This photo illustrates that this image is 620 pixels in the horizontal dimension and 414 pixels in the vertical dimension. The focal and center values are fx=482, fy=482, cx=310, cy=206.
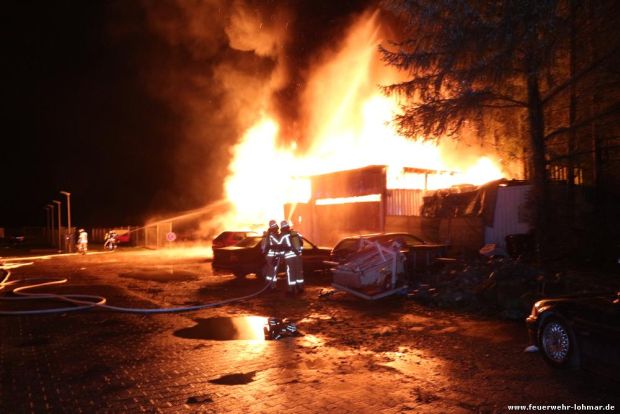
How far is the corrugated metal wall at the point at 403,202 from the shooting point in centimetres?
1878

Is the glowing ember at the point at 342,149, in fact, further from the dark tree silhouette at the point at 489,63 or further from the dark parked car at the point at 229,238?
the dark tree silhouette at the point at 489,63

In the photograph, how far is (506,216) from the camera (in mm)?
14781

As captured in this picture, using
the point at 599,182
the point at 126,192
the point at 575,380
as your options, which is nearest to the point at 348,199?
the point at 599,182

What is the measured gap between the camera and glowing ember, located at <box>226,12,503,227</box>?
2177cm

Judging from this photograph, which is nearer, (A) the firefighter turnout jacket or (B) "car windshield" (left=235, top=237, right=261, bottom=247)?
(A) the firefighter turnout jacket

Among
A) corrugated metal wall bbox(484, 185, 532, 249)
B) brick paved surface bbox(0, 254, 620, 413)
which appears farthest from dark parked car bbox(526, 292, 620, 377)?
corrugated metal wall bbox(484, 185, 532, 249)

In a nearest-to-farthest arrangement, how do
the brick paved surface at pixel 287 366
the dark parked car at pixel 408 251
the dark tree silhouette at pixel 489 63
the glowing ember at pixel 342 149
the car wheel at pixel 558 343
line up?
the brick paved surface at pixel 287 366 < the car wheel at pixel 558 343 < the dark tree silhouette at pixel 489 63 < the dark parked car at pixel 408 251 < the glowing ember at pixel 342 149

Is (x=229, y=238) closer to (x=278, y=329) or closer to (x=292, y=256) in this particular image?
(x=292, y=256)

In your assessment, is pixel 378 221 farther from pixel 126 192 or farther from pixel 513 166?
pixel 126 192

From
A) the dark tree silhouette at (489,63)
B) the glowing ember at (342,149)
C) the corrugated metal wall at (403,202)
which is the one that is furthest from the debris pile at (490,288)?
the glowing ember at (342,149)

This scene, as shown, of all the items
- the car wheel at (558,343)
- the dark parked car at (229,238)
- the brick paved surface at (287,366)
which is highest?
the dark parked car at (229,238)

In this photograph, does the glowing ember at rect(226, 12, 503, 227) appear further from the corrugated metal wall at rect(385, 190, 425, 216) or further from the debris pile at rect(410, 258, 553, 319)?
the debris pile at rect(410, 258, 553, 319)

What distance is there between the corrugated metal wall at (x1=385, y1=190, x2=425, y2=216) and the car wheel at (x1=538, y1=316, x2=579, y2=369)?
13238mm

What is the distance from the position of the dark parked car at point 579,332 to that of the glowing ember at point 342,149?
13537 millimetres
